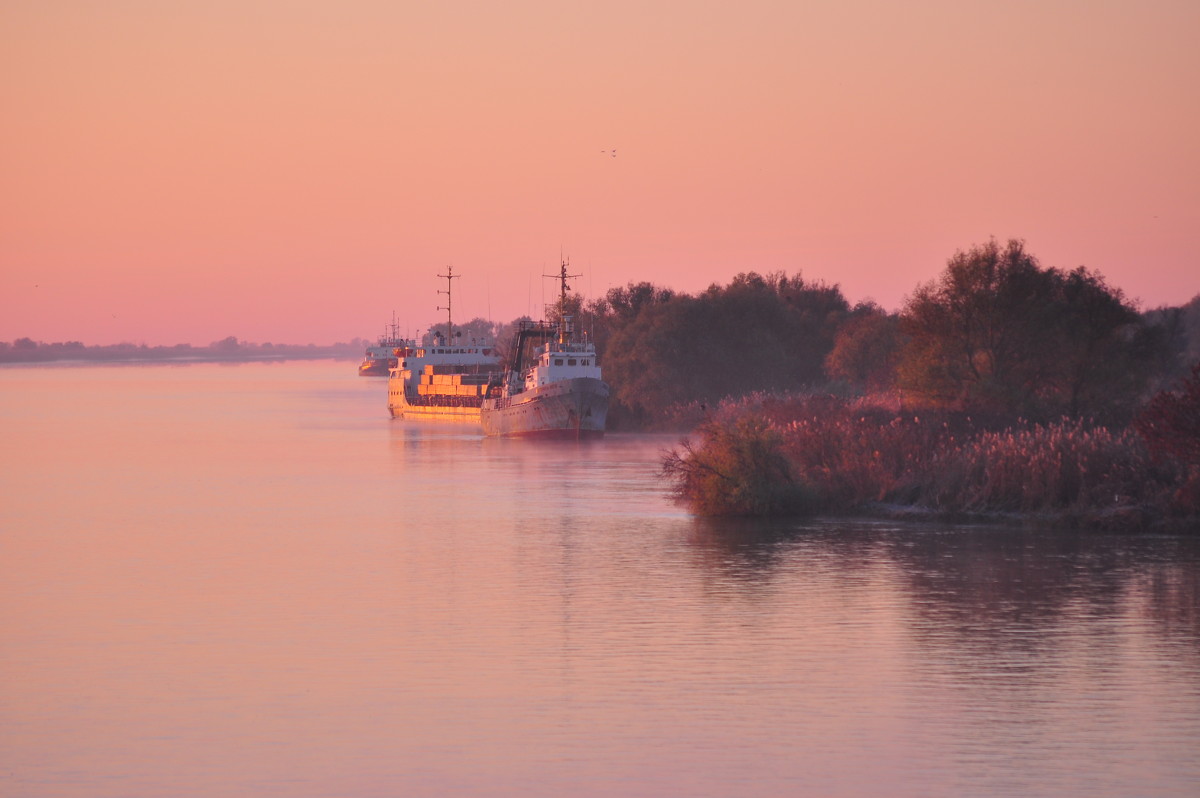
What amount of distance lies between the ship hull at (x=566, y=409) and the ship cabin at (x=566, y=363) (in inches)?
58.4

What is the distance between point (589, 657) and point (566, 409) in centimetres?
7553

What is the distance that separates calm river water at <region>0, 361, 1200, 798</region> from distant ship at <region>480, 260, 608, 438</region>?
4872cm

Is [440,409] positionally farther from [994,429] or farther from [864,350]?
[994,429]

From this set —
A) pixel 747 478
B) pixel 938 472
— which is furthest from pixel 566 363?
pixel 938 472

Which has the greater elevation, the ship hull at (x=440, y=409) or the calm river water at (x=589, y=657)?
the ship hull at (x=440, y=409)

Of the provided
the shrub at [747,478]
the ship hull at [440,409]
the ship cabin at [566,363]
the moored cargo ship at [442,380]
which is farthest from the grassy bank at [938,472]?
the moored cargo ship at [442,380]

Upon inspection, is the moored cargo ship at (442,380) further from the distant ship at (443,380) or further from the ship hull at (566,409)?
the ship hull at (566,409)

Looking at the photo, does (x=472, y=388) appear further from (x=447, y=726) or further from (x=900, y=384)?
(x=447, y=726)

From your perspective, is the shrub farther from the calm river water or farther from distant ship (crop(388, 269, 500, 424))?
distant ship (crop(388, 269, 500, 424))

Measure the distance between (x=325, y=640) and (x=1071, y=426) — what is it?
31173 millimetres

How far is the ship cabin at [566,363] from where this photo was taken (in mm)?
105125

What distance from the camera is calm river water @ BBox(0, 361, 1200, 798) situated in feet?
60.1

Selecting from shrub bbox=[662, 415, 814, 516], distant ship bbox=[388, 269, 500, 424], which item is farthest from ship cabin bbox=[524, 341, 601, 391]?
shrub bbox=[662, 415, 814, 516]

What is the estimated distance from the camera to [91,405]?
179 meters
